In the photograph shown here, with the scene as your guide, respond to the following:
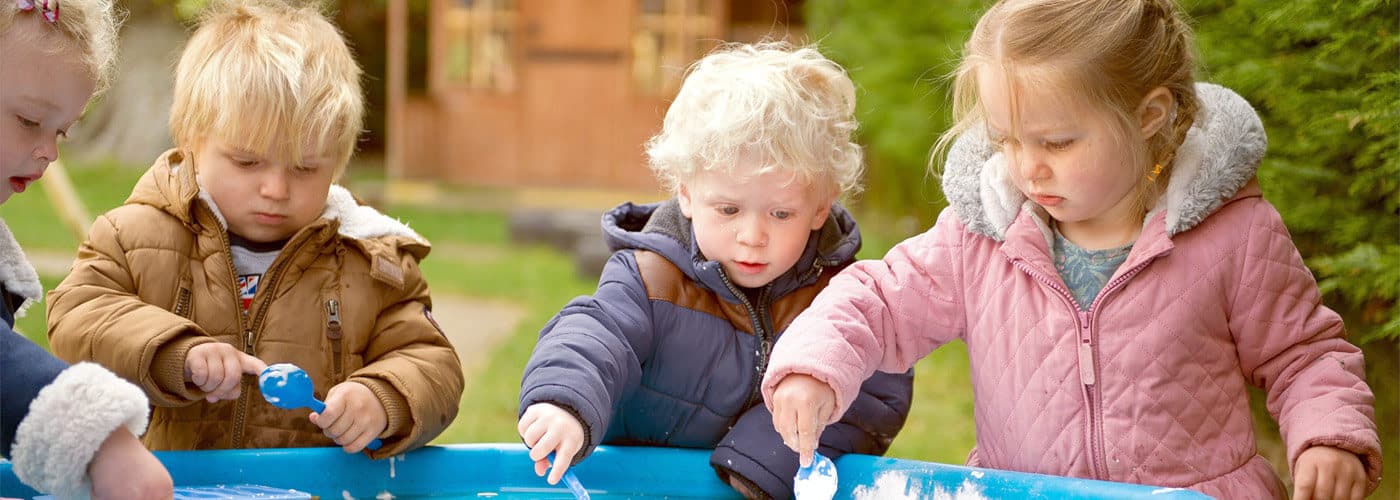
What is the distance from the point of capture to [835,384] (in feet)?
6.98

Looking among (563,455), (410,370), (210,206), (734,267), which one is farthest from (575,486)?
(210,206)

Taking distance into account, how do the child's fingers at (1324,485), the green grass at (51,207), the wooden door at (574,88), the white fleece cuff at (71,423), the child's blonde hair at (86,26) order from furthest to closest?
1. the wooden door at (574,88)
2. the green grass at (51,207)
3. the child's fingers at (1324,485)
4. the child's blonde hair at (86,26)
5. the white fleece cuff at (71,423)

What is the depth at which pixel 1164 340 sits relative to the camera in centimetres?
219

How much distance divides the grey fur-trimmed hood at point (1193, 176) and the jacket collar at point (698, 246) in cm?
27

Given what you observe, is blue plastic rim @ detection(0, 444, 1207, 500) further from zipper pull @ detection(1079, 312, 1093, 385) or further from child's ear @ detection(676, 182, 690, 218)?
child's ear @ detection(676, 182, 690, 218)

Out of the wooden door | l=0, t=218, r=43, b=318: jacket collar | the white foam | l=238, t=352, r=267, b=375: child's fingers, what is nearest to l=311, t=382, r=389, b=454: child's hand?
l=238, t=352, r=267, b=375: child's fingers

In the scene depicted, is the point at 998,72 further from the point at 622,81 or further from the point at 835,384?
the point at 622,81

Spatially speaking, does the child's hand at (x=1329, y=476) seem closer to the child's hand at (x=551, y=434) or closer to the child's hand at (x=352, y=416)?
the child's hand at (x=551, y=434)

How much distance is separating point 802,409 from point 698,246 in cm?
51

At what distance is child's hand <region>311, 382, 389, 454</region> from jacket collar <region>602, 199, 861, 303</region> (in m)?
0.55

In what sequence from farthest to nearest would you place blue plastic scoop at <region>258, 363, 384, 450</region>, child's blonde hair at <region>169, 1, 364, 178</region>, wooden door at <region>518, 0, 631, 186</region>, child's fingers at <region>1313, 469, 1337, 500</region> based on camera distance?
1. wooden door at <region>518, 0, 631, 186</region>
2. child's blonde hair at <region>169, 1, 364, 178</region>
3. blue plastic scoop at <region>258, 363, 384, 450</region>
4. child's fingers at <region>1313, 469, 1337, 500</region>

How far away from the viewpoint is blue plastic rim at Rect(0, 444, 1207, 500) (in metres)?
2.24

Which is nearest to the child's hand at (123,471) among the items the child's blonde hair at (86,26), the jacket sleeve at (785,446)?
the child's blonde hair at (86,26)

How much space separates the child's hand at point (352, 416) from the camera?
2.32 meters
